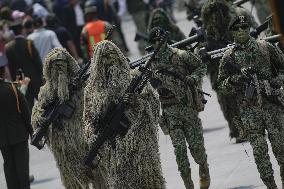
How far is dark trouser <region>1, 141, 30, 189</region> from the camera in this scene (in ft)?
46.1

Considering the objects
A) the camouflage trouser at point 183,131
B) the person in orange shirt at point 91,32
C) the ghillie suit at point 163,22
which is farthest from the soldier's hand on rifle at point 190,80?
the person in orange shirt at point 91,32

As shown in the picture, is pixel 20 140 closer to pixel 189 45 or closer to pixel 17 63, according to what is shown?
pixel 189 45

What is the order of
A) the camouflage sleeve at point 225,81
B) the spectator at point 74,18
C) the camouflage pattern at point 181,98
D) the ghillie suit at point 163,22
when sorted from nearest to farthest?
1. the camouflage sleeve at point 225,81
2. the camouflage pattern at point 181,98
3. the ghillie suit at point 163,22
4. the spectator at point 74,18

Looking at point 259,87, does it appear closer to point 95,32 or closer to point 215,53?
point 215,53

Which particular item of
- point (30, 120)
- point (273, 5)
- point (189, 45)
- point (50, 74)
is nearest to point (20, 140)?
point (30, 120)

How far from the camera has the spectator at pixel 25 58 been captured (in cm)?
1734

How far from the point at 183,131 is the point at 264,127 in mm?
1434

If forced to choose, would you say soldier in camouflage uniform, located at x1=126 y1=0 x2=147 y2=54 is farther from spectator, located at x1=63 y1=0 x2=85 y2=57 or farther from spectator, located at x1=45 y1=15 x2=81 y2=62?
spectator, located at x1=45 y1=15 x2=81 y2=62

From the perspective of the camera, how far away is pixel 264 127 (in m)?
11.6

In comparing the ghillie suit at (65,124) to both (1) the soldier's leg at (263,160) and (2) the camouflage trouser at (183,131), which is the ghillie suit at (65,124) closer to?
(2) the camouflage trouser at (183,131)

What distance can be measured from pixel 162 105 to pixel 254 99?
173 centimetres

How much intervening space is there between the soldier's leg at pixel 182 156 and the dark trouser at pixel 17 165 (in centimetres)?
225

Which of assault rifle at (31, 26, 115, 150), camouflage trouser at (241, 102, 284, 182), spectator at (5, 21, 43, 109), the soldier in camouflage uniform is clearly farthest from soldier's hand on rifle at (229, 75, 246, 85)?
the soldier in camouflage uniform

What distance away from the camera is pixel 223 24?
14.8 meters
